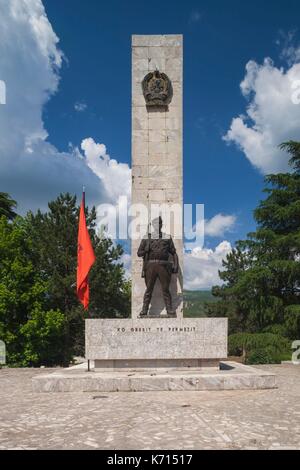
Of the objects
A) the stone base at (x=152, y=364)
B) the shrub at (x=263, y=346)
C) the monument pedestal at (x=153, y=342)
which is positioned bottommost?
the shrub at (x=263, y=346)

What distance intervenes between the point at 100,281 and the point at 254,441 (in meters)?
24.2

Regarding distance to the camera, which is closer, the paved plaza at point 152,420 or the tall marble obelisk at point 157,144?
the paved plaza at point 152,420

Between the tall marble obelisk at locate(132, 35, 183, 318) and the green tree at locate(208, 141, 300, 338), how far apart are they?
10.2m

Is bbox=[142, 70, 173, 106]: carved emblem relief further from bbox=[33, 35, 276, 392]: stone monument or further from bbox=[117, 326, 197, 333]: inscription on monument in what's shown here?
bbox=[117, 326, 197, 333]: inscription on monument

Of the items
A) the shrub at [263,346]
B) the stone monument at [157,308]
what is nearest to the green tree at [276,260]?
the shrub at [263,346]

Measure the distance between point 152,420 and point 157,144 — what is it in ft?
29.8

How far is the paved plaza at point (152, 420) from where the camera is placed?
18.7ft

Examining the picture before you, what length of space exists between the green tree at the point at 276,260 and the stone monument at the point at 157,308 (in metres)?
9.41

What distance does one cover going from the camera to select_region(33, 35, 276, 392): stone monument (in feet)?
33.9

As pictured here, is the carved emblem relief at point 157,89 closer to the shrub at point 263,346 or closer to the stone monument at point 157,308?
the stone monument at point 157,308

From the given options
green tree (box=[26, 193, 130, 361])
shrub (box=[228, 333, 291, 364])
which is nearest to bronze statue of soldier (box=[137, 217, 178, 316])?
shrub (box=[228, 333, 291, 364])

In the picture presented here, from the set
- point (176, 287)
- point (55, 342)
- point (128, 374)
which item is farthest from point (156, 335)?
point (55, 342)
